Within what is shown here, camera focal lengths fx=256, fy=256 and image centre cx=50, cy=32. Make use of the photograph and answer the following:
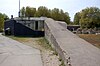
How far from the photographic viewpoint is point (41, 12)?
93375 mm

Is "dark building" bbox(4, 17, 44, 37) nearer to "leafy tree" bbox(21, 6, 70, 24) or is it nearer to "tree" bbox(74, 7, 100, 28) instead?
"leafy tree" bbox(21, 6, 70, 24)

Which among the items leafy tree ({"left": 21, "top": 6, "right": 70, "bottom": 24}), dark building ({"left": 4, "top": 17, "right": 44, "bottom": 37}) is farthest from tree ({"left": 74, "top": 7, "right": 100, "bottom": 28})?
dark building ({"left": 4, "top": 17, "right": 44, "bottom": 37})

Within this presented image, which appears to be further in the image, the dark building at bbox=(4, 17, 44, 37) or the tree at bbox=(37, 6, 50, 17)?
the tree at bbox=(37, 6, 50, 17)

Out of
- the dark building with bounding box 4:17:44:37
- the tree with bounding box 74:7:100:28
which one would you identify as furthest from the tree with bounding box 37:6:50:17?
the dark building with bounding box 4:17:44:37

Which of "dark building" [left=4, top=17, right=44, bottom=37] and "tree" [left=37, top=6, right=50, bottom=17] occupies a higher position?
"tree" [left=37, top=6, right=50, bottom=17]

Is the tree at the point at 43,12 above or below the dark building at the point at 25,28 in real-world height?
above

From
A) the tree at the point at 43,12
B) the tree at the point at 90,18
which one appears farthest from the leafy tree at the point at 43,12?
the tree at the point at 90,18

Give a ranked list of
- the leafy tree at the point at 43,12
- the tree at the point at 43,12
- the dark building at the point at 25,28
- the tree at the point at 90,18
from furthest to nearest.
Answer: the tree at the point at 90,18
the leafy tree at the point at 43,12
the tree at the point at 43,12
the dark building at the point at 25,28

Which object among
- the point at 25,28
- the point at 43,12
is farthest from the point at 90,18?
the point at 25,28

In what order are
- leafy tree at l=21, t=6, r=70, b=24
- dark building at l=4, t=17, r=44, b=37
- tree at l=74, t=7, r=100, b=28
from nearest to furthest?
dark building at l=4, t=17, r=44, b=37, leafy tree at l=21, t=6, r=70, b=24, tree at l=74, t=7, r=100, b=28

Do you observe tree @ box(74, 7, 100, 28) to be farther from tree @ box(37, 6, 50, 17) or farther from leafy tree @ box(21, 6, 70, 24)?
tree @ box(37, 6, 50, 17)

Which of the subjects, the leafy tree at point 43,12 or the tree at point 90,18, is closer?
the leafy tree at point 43,12

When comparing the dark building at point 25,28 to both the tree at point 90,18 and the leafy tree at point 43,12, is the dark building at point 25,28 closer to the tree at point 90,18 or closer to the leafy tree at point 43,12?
the leafy tree at point 43,12

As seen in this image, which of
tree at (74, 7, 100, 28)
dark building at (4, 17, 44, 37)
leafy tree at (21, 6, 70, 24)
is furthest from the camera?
tree at (74, 7, 100, 28)
